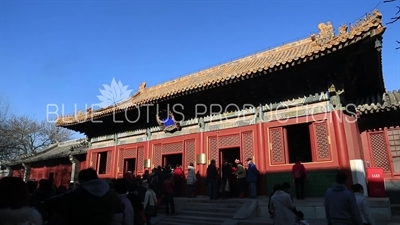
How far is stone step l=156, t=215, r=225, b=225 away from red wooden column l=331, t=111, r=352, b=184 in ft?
11.3

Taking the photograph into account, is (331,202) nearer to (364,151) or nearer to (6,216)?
(6,216)

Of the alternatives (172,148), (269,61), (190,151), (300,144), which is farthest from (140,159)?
(300,144)

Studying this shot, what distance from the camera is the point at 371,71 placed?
8156 mm

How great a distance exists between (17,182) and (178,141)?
8958 millimetres

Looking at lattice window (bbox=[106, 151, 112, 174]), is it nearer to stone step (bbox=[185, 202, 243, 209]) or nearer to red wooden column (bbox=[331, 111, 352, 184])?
stone step (bbox=[185, 202, 243, 209])

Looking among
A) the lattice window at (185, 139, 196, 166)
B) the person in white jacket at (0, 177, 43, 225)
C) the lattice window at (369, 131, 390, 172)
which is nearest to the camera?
the person in white jacket at (0, 177, 43, 225)

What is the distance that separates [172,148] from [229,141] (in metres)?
2.70

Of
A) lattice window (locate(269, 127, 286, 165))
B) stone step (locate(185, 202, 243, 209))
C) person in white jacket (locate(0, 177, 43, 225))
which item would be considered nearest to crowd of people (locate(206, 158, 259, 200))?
stone step (locate(185, 202, 243, 209))

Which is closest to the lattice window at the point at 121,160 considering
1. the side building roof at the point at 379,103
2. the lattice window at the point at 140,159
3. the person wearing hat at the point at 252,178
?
the lattice window at the point at 140,159

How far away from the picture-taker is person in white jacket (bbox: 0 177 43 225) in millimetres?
2102

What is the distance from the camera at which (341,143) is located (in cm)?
758

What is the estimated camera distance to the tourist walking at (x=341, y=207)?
3.73 metres

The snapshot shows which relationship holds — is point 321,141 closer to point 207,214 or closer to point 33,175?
point 207,214

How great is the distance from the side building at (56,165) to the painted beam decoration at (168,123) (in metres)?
6.31
